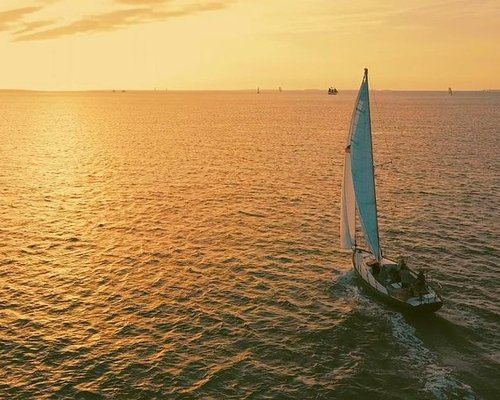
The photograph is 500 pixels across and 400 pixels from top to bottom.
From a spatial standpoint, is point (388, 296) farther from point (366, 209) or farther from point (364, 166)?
point (364, 166)

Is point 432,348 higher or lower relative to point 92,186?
lower

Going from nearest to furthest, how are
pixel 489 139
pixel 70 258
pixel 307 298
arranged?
pixel 307 298 < pixel 70 258 < pixel 489 139

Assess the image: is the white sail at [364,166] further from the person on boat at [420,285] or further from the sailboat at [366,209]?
the person on boat at [420,285]

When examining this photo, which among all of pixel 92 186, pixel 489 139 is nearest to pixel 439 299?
pixel 92 186

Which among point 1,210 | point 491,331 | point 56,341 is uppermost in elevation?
point 1,210

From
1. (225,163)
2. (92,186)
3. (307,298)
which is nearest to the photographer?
(307,298)

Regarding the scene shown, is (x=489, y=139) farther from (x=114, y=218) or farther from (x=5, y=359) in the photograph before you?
(x=5, y=359)

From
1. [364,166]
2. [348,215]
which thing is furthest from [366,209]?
[364,166]
